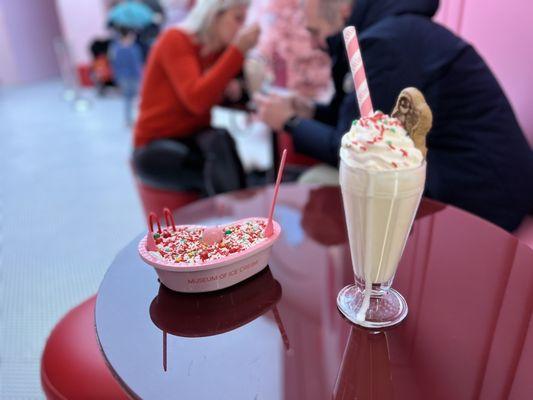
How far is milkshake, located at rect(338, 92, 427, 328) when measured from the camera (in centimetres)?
65

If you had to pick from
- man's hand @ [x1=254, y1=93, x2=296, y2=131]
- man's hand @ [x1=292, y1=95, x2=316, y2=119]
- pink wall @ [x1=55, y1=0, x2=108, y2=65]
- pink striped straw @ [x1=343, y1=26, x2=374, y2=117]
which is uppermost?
pink striped straw @ [x1=343, y1=26, x2=374, y2=117]

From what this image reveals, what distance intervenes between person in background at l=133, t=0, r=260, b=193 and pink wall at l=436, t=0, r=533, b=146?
90cm

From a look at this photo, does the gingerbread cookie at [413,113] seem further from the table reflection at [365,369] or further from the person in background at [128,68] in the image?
the person in background at [128,68]

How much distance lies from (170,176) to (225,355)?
134 centimetres

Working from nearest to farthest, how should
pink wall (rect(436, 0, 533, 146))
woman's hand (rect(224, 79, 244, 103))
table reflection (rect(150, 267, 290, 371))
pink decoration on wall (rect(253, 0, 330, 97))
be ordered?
1. table reflection (rect(150, 267, 290, 371))
2. pink wall (rect(436, 0, 533, 146))
3. woman's hand (rect(224, 79, 244, 103))
4. pink decoration on wall (rect(253, 0, 330, 97))

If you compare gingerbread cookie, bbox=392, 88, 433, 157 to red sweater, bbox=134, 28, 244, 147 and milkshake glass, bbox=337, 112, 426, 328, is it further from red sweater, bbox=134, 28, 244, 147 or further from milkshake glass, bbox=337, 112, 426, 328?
red sweater, bbox=134, 28, 244, 147

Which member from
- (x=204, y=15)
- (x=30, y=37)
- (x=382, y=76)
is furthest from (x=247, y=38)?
(x=30, y=37)

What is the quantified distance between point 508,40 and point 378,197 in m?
1.45

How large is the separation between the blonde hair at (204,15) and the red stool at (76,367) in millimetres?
1284

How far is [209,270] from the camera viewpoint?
2.58 ft

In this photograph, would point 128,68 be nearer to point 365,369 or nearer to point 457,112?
point 457,112

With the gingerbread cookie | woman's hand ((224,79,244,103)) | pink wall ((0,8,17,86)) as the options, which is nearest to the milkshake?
the gingerbread cookie

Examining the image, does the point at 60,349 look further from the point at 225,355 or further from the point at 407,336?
the point at 407,336

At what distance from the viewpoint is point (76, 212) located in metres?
2.85
